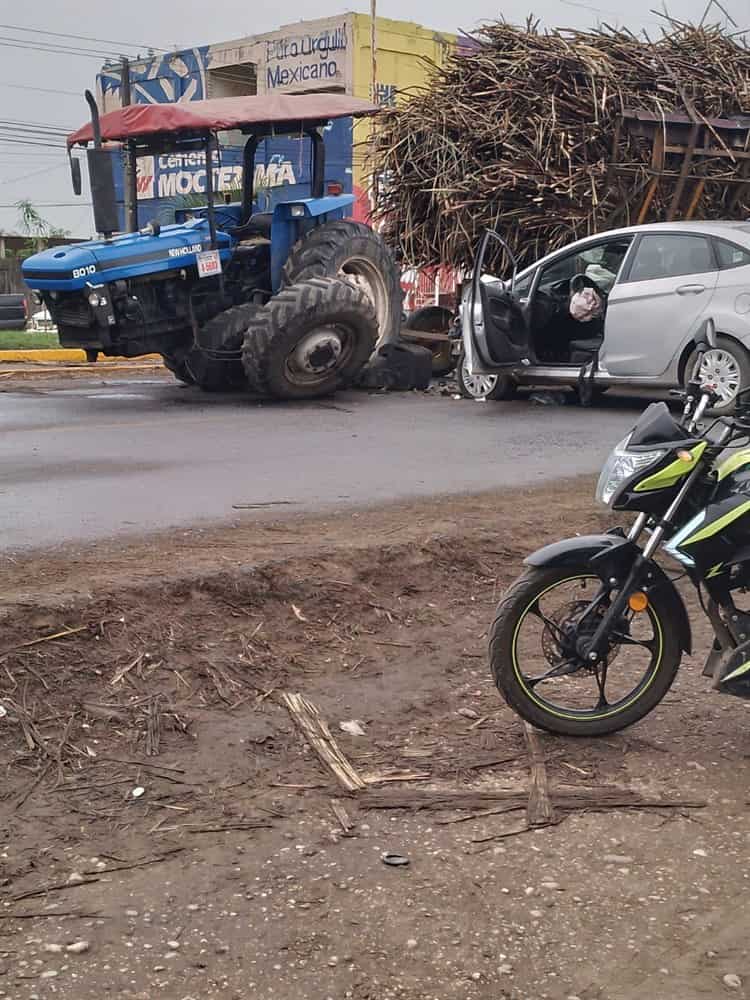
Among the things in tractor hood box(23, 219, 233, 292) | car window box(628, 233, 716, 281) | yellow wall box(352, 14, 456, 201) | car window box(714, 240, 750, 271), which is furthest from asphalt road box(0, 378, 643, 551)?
yellow wall box(352, 14, 456, 201)

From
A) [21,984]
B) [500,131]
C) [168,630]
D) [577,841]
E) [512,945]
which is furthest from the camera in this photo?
[500,131]

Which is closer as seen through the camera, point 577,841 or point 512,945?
point 512,945

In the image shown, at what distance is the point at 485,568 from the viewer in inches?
240

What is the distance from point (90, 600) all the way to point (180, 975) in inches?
89.7

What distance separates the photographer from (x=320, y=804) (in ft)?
12.4

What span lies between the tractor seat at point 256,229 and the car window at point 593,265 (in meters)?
3.01

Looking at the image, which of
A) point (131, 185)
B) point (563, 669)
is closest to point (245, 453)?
point (563, 669)

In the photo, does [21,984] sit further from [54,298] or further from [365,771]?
[54,298]

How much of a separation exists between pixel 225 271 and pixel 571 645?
29.9ft

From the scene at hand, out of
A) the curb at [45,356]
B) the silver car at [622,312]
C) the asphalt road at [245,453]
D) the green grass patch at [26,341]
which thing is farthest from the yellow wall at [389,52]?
the asphalt road at [245,453]

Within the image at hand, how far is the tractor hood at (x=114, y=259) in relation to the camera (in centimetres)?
1143

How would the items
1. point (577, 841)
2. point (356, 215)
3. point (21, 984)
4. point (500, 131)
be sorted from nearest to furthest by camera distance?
point (21, 984) < point (577, 841) < point (500, 131) < point (356, 215)

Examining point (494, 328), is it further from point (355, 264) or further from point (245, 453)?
point (245, 453)

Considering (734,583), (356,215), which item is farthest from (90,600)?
(356,215)
